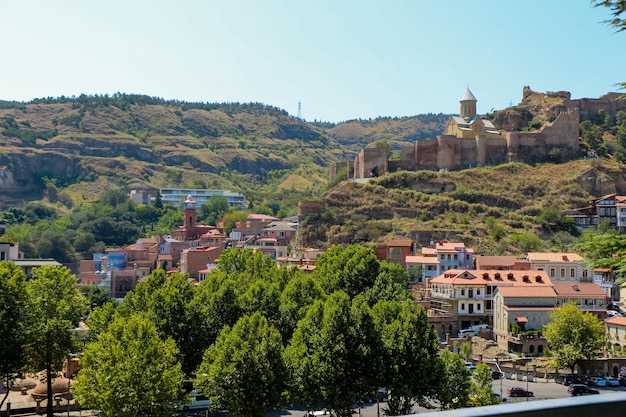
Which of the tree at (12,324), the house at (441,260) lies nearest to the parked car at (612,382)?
the house at (441,260)

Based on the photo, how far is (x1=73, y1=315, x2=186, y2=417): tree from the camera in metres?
25.6

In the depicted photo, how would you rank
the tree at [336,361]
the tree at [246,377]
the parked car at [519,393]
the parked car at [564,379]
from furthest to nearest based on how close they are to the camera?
the parked car at [564,379] < the parked car at [519,393] < the tree at [336,361] < the tree at [246,377]

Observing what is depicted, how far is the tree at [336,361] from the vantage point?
28125 mm

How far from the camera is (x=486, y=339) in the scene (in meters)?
49.7

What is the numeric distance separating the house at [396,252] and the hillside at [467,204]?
5.27 metres

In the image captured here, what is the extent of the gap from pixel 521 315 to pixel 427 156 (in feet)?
134

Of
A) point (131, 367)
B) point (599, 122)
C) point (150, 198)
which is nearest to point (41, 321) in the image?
point (131, 367)

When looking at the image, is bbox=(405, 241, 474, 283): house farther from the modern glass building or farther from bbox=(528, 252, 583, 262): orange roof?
the modern glass building

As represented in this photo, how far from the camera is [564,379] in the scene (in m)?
→ 41.8

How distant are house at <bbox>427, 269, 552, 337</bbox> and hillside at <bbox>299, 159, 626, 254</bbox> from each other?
55.5 feet

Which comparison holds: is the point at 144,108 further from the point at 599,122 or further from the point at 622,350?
the point at 622,350

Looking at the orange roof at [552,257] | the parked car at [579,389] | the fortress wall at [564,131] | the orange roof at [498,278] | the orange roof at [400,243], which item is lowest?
the parked car at [579,389]

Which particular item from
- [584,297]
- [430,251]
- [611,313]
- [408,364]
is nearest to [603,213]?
[430,251]

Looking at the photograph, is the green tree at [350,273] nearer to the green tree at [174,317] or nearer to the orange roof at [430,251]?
the green tree at [174,317]
